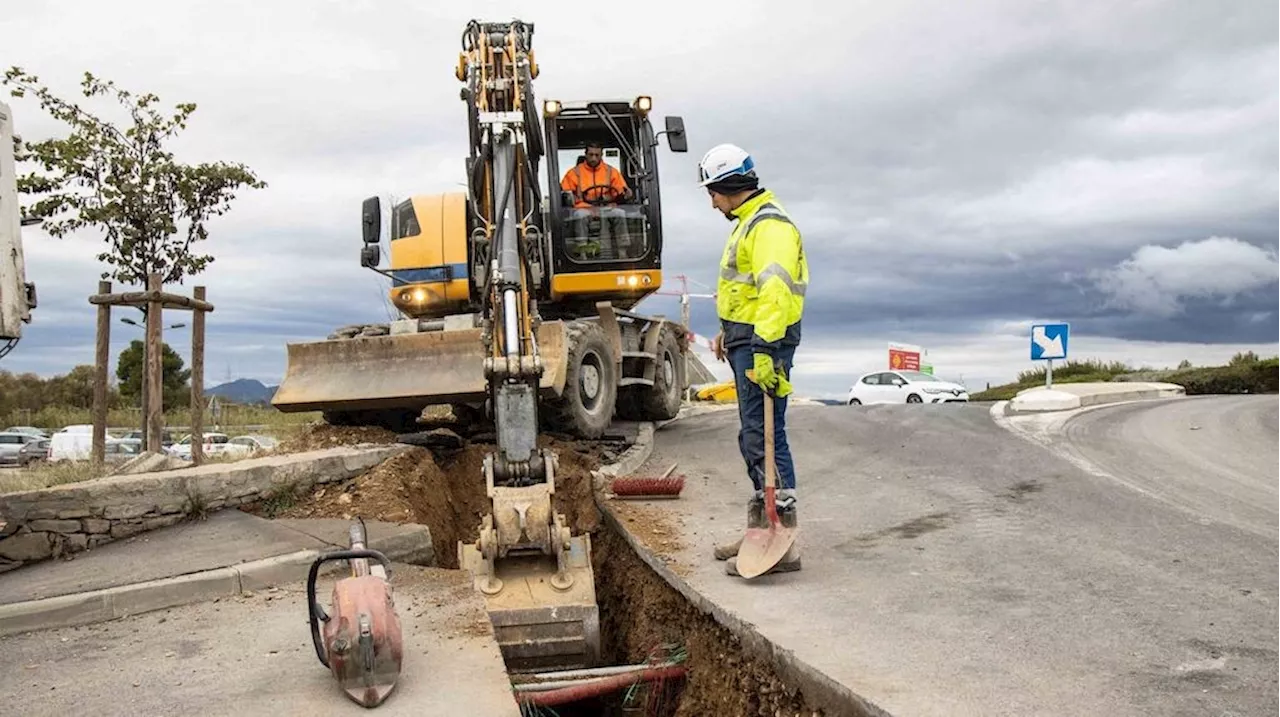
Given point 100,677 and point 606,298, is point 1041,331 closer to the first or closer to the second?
point 606,298

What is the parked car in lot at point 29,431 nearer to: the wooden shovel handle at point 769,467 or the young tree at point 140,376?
the young tree at point 140,376

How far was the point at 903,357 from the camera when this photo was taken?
103ft

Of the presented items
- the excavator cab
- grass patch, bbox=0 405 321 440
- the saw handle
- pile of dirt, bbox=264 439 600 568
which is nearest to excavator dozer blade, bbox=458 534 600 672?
the saw handle

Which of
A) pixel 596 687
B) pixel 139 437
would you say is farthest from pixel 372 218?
pixel 139 437

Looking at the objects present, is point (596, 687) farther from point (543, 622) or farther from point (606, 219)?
point (606, 219)

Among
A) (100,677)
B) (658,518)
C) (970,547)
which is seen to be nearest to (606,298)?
(658,518)

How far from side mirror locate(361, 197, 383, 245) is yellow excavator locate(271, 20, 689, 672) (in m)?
0.01

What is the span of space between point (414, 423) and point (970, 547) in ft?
21.6

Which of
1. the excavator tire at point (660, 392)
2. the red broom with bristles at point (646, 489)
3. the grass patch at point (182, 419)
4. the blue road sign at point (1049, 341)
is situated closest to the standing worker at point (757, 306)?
the red broom with bristles at point (646, 489)

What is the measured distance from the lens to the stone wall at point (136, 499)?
7375mm

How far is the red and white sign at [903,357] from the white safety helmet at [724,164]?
85.8ft

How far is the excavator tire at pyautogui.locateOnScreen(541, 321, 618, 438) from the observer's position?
34.0ft

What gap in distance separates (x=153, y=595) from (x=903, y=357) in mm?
27385

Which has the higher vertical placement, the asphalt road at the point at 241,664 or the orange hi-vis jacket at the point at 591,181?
the orange hi-vis jacket at the point at 591,181
